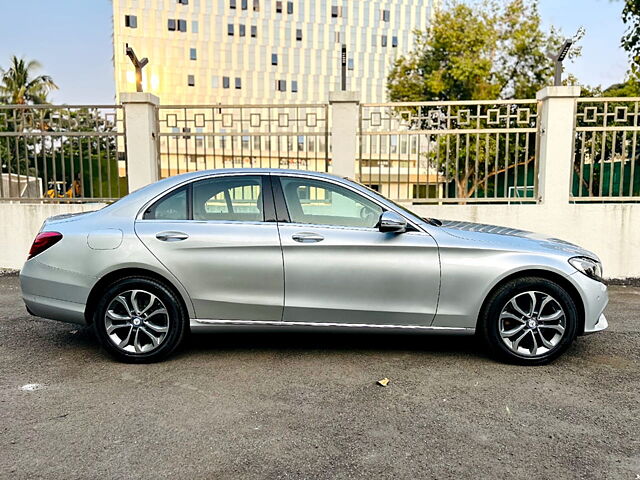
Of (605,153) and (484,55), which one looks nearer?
(605,153)

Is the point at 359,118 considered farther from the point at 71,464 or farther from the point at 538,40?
the point at 538,40

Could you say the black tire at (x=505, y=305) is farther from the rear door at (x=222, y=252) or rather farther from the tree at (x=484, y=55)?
the tree at (x=484, y=55)

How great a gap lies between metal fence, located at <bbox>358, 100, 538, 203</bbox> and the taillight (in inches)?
191

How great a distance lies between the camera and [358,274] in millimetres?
4184

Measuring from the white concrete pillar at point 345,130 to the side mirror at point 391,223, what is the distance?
394 cm

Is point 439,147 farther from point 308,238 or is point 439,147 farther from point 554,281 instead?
point 308,238

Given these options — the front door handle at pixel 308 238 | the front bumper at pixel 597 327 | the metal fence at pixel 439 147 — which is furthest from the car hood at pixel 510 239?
the metal fence at pixel 439 147

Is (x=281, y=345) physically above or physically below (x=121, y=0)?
below

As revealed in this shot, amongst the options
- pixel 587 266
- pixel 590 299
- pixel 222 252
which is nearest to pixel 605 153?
pixel 587 266

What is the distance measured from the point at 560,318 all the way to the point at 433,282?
3.40 feet

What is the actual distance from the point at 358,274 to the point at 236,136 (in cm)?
473

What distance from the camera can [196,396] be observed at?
371 cm

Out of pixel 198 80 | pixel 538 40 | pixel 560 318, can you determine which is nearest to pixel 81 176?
pixel 560 318

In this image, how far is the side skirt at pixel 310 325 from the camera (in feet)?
14.0
